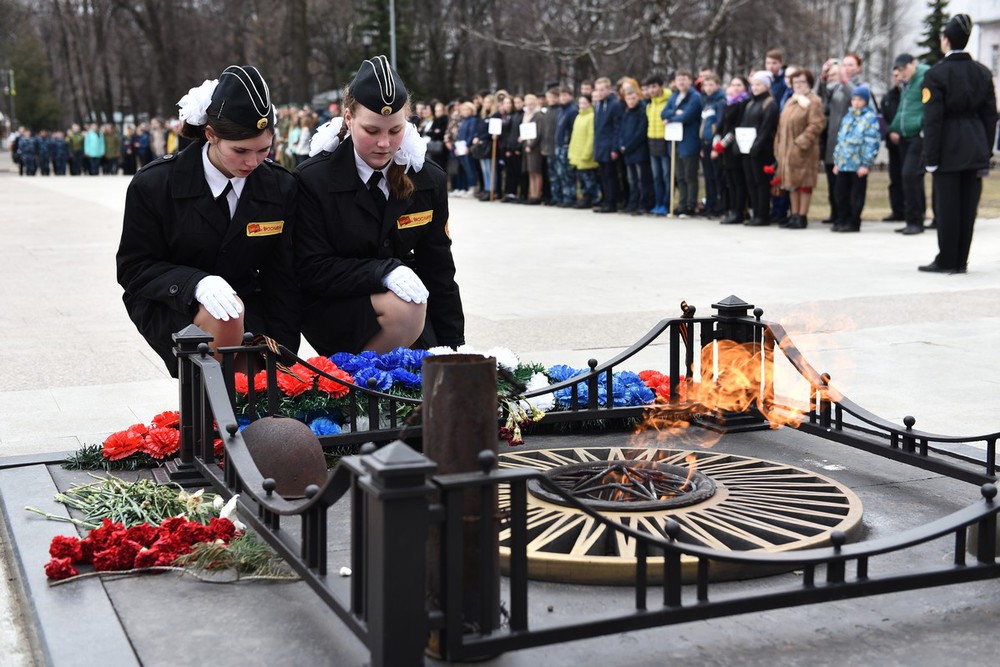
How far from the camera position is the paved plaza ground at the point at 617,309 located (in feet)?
20.4

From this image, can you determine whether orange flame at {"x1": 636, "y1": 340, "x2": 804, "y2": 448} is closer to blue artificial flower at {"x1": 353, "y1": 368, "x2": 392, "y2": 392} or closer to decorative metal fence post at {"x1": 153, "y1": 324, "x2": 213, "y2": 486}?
blue artificial flower at {"x1": 353, "y1": 368, "x2": 392, "y2": 392}

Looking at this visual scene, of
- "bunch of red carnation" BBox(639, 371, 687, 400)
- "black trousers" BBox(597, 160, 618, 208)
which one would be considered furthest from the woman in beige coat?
"bunch of red carnation" BBox(639, 371, 687, 400)

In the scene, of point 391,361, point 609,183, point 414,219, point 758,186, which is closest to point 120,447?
point 391,361

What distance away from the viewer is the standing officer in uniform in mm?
11320

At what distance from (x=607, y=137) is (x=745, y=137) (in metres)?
3.82

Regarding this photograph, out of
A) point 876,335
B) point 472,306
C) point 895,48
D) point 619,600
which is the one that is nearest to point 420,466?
point 619,600

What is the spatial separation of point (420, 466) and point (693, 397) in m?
3.08

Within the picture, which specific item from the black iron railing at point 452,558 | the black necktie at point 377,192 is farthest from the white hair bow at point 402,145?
the black iron railing at point 452,558

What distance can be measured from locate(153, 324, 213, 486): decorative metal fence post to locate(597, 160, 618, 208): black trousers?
53.6 ft

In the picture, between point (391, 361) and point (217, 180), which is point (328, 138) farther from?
point (391, 361)

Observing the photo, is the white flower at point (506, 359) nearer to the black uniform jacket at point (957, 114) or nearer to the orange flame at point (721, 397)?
the orange flame at point (721, 397)

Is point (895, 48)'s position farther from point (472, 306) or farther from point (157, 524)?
point (157, 524)

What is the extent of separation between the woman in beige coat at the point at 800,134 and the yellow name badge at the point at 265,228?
11.6m

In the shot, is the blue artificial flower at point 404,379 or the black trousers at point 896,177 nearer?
the blue artificial flower at point 404,379
